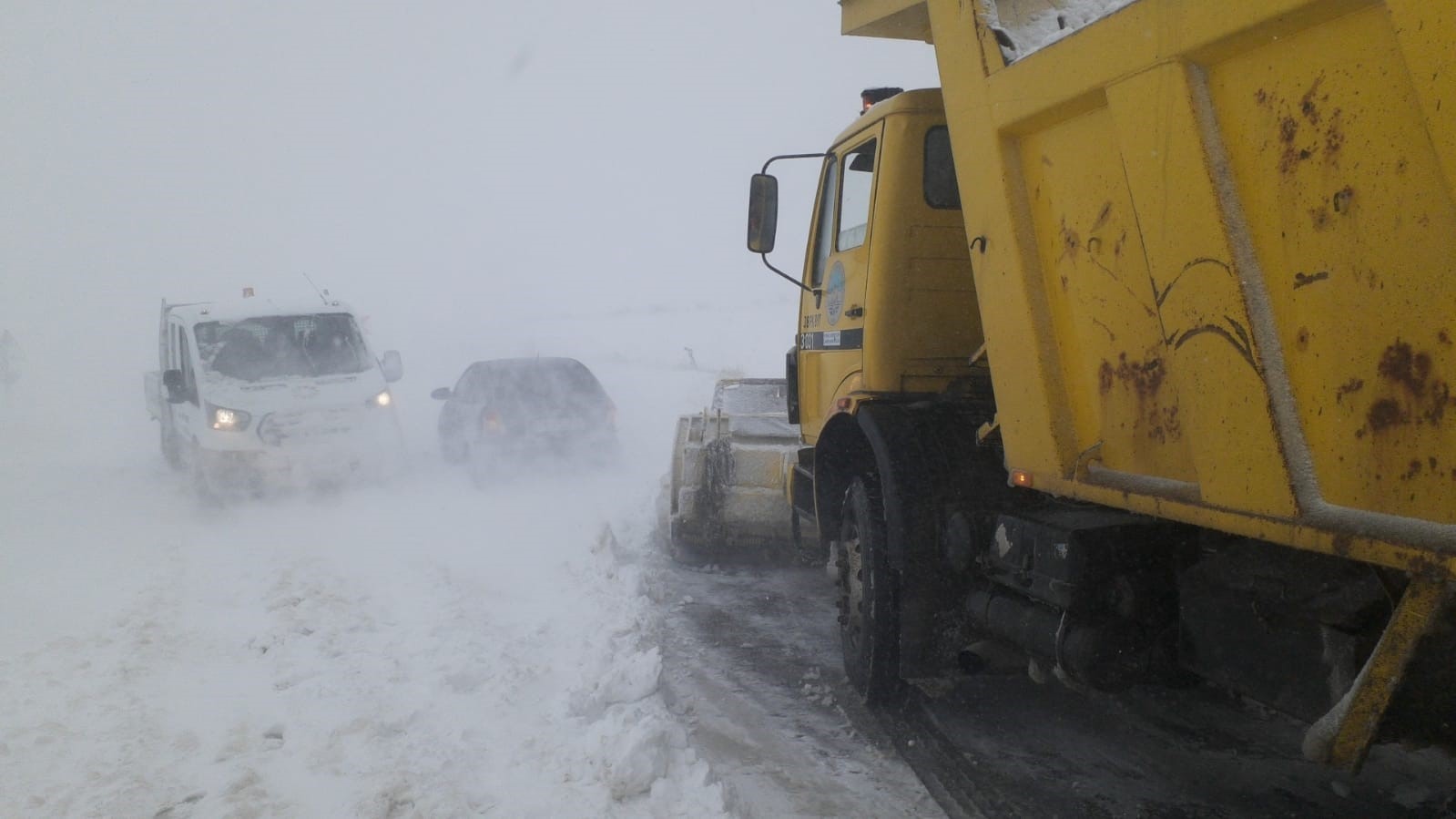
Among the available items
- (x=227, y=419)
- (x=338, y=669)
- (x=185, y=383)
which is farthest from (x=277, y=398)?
(x=338, y=669)

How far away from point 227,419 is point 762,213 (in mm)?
7132

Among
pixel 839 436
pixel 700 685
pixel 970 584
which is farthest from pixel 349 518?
pixel 970 584

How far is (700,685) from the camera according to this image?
16.6 ft

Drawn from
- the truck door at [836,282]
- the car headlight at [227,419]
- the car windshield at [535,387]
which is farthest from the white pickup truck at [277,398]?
the truck door at [836,282]

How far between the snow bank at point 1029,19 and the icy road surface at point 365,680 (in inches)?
107

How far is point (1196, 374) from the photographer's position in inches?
96.0

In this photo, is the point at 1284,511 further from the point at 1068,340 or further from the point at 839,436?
the point at 839,436

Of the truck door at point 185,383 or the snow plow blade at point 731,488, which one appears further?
the truck door at point 185,383

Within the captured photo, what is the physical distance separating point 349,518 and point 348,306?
3.51 meters

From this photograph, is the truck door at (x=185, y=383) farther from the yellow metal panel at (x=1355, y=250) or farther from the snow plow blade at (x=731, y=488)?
the yellow metal panel at (x=1355, y=250)

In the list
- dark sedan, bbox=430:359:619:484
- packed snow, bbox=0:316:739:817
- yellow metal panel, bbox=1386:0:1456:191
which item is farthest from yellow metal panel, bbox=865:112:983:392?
dark sedan, bbox=430:359:619:484

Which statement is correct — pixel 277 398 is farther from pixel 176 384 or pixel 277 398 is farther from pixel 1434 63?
pixel 1434 63

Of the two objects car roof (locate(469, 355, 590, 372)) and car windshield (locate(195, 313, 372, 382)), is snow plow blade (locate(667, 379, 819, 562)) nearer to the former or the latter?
car roof (locate(469, 355, 590, 372))

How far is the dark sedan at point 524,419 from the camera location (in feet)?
37.1
